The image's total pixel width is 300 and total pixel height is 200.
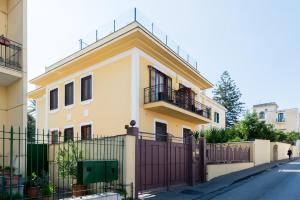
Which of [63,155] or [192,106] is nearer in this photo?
[63,155]

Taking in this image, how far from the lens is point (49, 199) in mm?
8781

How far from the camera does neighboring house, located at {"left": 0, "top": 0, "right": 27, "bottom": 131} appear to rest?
441 inches

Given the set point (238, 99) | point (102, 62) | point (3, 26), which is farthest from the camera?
point (238, 99)

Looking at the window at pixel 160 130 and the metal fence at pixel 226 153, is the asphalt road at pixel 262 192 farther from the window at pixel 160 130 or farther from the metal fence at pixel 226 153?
the window at pixel 160 130

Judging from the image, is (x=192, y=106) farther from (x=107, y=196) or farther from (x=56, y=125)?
(x=107, y=196)

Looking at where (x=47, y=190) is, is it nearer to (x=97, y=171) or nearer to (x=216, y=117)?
(x=97, y=171)

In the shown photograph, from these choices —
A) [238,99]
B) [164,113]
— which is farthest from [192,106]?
[238,99]

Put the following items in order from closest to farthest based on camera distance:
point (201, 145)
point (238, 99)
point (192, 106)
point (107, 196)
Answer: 1. point (107, 196)
2. point (201, 145)
3. point (192, 106)
4. point (238, 99)

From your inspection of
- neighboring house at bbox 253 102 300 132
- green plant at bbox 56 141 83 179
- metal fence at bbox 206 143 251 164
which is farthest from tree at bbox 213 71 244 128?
green plant at bbox 56 141 83 179

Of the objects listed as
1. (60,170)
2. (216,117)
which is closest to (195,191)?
(60,170)

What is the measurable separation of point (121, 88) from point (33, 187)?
8.59 meters

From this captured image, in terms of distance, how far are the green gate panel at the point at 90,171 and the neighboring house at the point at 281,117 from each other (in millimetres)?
61896

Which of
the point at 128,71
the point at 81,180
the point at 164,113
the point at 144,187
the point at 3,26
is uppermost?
the point at 3,26

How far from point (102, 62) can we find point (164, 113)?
4869 millimetres
